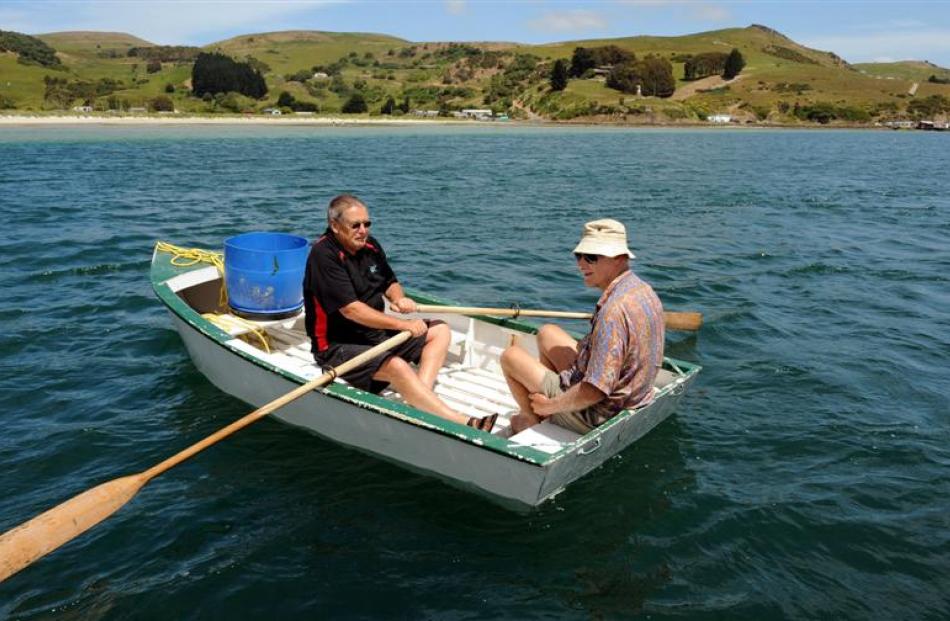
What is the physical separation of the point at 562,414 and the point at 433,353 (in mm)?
1744

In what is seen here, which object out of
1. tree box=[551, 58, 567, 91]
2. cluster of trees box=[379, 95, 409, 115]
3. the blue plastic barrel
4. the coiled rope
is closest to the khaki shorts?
the coiled rope

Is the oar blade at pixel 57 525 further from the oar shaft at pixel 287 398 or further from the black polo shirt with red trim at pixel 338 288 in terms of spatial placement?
the black polo shirt with red trim at pixel 338 288

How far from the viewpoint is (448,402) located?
7.66 metres

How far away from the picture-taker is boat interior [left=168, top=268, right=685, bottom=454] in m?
7.53

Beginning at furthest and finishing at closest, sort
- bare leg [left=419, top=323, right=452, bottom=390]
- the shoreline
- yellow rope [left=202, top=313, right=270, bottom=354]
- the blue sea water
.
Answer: the shoreline < yellow rope [left=202, top=313, right=270, bottom=354] < bare leg [left=419, top=323, right=452, bottom=390] < the blue sea water

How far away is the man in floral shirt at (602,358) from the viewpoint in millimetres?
5387

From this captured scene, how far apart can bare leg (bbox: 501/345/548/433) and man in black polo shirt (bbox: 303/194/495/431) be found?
0.31m

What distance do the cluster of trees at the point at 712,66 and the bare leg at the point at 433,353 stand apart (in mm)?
150897

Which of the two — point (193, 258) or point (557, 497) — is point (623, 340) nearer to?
point (557, 497)

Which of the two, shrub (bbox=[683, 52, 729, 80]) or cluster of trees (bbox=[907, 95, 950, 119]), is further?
shrub (bbox=[683, 52, 729, 80])

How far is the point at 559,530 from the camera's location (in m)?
6.08

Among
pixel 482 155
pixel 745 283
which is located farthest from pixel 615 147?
pixel 745 283

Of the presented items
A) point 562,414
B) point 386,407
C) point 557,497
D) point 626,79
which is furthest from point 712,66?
point 386,407

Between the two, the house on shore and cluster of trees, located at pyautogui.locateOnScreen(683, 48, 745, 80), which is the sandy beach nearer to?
Result: the house on shore
